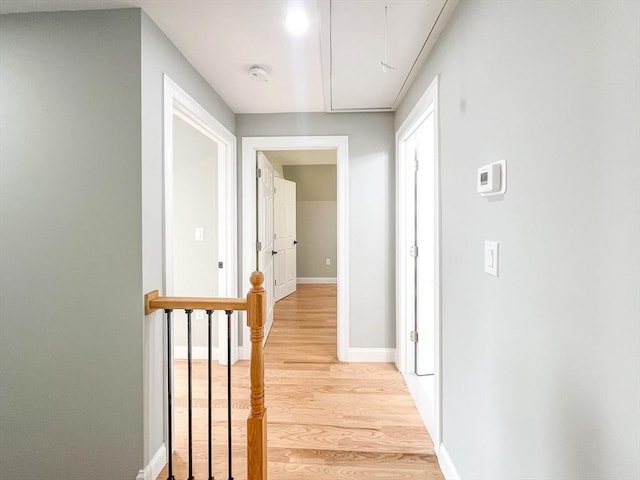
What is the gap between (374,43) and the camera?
6.08 feet

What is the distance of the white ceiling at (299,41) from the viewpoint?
1556 mm

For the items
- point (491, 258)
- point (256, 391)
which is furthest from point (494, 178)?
point (256, 391)

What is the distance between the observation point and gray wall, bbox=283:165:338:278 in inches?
275

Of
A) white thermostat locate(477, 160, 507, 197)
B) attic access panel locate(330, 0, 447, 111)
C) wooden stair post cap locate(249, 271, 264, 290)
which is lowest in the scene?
wooden stair post cap locate(249, 271, 264, 290)

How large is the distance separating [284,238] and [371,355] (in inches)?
120

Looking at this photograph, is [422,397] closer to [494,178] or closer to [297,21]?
[494,178]

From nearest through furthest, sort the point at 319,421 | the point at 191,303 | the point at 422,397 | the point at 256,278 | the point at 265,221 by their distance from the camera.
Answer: the point at 256,278, the point at 191,303, the point at 319,421, the point at 422,397, the point at 265,221

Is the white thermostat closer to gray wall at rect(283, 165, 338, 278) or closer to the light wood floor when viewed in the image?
the light wood floor

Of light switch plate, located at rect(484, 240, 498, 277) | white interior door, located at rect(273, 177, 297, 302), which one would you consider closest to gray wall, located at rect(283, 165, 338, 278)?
white interior door, located at rect(273, 177, 297, 302)

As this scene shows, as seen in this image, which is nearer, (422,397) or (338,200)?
(422,397)

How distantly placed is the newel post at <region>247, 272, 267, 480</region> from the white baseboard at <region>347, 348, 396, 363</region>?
166 cm

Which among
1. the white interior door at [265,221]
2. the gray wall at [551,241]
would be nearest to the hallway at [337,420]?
the gray wall at [551,241]

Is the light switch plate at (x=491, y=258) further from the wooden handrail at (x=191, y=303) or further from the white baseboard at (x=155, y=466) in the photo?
the white baseboard at (x=155, y=466)

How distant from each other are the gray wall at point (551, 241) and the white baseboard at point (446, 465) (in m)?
0.08
